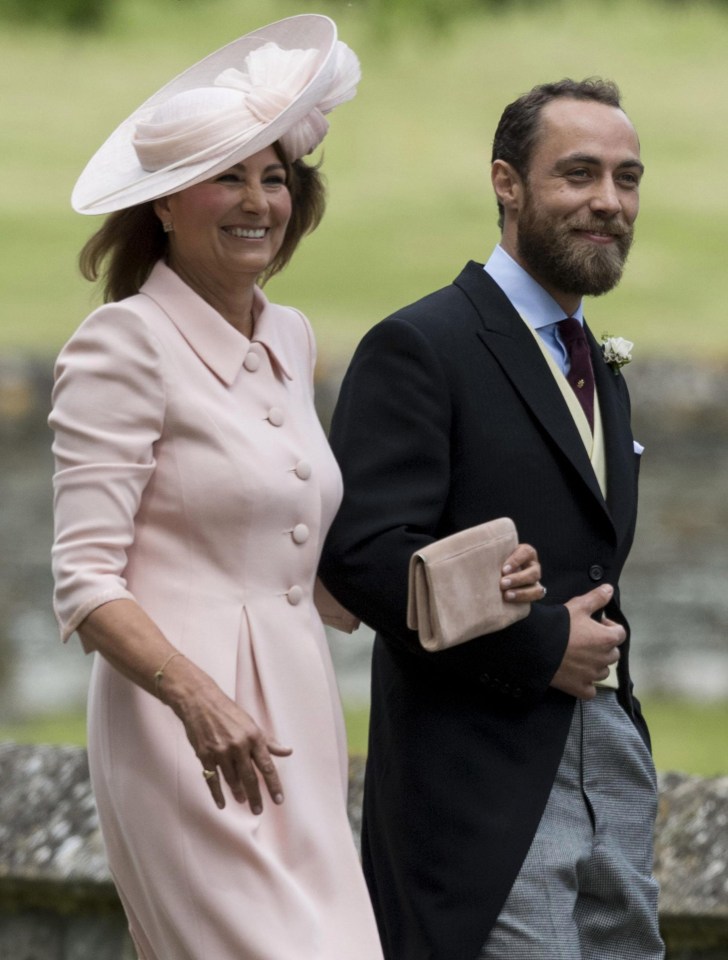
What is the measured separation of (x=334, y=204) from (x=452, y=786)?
35.1ft

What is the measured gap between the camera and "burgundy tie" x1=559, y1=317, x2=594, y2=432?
3422 millimetres

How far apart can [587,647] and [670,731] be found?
271 inches

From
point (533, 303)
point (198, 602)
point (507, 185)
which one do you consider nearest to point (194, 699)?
point (198, 602)

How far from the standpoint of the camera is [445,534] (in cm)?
326

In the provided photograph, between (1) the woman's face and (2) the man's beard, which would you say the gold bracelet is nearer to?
(1) the woman's face

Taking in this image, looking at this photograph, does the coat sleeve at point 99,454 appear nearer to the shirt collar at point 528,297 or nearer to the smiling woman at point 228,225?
the smiling woman at point 228,225

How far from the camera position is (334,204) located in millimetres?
13695

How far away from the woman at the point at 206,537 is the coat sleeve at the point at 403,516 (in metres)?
0.13

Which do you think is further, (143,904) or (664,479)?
(664,479)

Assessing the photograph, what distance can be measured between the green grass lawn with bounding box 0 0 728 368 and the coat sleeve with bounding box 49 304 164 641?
Result: 1036 centimetres

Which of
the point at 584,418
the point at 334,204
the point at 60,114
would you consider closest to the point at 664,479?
the point at 334,204

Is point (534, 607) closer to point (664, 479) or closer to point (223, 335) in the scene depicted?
point (223, 335)

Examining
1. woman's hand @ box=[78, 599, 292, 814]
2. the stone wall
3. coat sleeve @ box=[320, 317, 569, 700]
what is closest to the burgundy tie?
coat sleeve @ box=[320, 317, 569, 700]

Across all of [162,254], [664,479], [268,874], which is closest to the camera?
[268,874]
